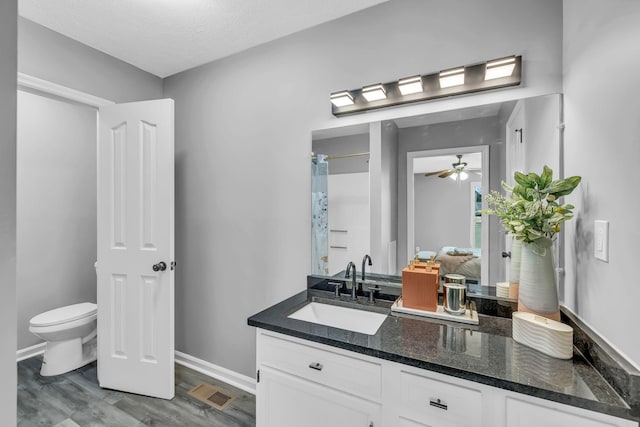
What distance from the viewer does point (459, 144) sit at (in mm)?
1577

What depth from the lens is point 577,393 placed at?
845mm

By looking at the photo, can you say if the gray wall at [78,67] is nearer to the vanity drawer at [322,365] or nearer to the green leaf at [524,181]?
the vanity drawer at [322,365]

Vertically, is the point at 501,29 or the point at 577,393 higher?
the point at 501,29

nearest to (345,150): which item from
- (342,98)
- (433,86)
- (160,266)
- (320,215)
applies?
(342,98)

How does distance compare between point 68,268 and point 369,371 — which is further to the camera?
point 68,268

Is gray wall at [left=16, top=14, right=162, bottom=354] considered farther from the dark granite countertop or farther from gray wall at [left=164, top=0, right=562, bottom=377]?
the dark granite countertop

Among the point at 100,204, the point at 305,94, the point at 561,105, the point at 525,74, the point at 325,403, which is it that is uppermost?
the point at 305,94

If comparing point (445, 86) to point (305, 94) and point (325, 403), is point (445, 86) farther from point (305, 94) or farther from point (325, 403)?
point (325, 403)

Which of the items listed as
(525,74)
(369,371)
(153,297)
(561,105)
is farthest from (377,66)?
(153,297)

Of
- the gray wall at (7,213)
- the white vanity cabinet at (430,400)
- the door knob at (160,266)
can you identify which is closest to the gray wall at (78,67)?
the door knob at (160,266)

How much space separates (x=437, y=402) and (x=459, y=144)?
1.19m

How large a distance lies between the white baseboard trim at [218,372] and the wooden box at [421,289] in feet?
4.52

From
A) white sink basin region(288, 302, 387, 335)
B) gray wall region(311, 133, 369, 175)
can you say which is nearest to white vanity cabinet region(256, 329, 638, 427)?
white sink basin region(288, 302, 387, 335)

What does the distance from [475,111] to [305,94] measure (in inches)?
40.7
